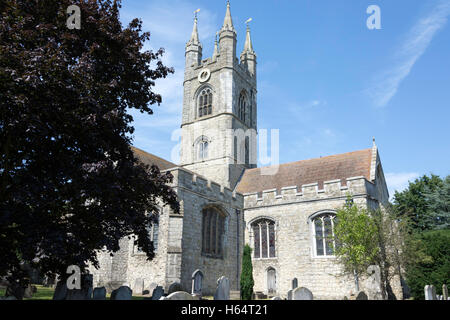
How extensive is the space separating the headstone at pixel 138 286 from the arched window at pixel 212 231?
3.78 m

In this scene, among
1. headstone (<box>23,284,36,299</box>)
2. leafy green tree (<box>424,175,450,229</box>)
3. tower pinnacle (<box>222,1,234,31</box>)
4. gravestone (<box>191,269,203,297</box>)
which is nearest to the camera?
headstone (<box>23,284,36,299</box>)

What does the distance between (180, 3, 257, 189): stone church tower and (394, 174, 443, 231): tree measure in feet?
48.8

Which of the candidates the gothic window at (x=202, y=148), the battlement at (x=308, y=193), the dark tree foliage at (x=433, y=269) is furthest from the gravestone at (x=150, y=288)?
the gothic window at (x=202, y=148)

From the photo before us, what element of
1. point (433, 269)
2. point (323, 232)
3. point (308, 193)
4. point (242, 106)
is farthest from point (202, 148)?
point (433, 269)

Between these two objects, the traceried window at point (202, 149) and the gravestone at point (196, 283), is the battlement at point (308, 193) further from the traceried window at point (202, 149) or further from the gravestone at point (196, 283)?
the gravestone at point (196, 283)

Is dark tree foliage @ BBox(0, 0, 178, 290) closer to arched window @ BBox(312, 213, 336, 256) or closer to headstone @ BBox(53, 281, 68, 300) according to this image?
headstone @ BBox(53, 281, 68, 300)

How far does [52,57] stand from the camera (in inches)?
321

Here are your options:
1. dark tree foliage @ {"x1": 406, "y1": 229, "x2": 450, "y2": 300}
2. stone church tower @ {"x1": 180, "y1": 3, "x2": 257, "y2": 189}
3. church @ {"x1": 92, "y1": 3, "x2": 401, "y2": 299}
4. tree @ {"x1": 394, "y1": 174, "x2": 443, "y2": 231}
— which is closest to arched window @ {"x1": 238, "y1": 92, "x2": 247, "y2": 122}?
stone church tower @ {"x1": 180, "y1": 3, "x2": 257, "y2": 189}

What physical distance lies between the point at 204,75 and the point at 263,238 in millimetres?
16141

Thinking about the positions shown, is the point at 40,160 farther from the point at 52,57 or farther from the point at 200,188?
the point at 200,188

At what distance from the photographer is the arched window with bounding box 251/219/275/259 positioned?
22.3m

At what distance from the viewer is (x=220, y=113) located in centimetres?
2934

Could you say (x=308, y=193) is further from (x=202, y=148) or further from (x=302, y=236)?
(x=202, y=148)

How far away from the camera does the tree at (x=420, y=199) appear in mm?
31062
